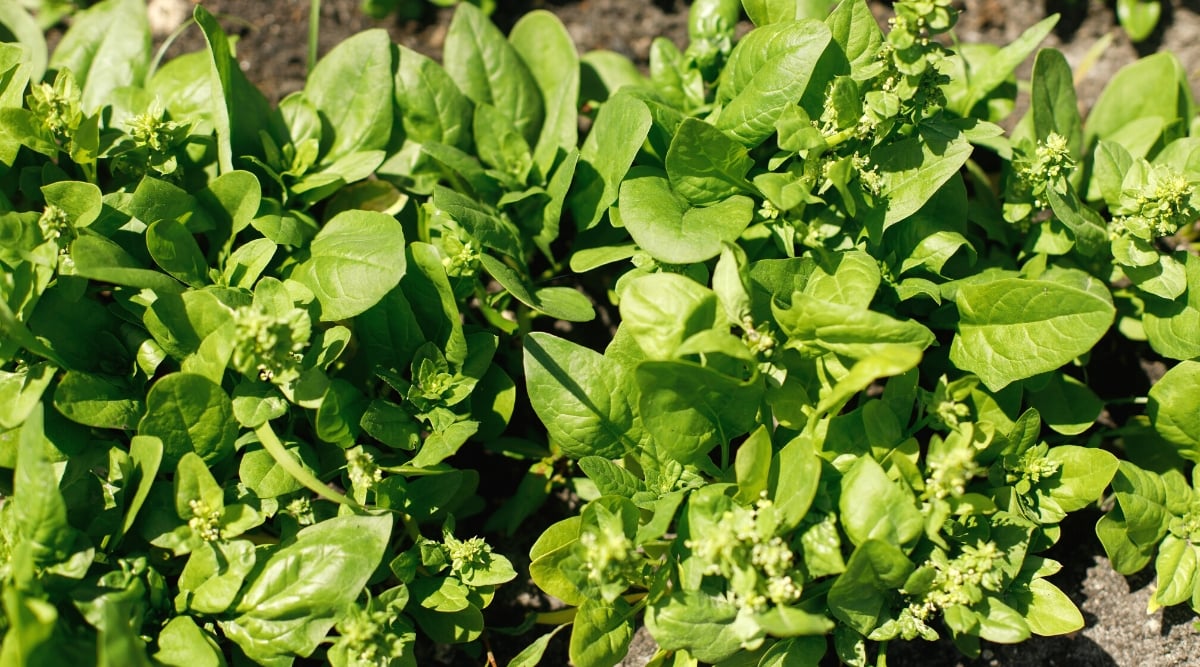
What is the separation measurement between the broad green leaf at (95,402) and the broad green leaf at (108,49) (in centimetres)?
114

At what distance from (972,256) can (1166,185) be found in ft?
1.80

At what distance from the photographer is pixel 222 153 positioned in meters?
2.82

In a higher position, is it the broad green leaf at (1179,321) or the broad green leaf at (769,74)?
the broad green leaf at (769,74)

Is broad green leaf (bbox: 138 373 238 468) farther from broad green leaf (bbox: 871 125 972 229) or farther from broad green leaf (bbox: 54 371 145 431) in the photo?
broad green leaf (bbox: 871 125 972 229)

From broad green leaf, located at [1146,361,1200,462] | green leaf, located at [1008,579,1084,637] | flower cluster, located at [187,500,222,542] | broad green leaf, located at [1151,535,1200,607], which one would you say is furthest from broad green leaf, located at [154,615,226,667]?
broad green leaf, located at [1146,361,1200,462]

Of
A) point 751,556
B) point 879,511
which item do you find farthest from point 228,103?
point 879,511

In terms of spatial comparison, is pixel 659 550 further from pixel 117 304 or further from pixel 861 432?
pixel 117 304

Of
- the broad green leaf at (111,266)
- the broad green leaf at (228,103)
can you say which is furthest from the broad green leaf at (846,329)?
the broad green leaf at (228,103)

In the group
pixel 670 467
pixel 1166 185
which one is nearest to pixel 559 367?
pixel 670 467

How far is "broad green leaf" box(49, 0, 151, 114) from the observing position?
3131mm

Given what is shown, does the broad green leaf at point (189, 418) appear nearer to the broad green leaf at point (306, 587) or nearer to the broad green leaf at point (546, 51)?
the broad green leaf at point (306, 587)

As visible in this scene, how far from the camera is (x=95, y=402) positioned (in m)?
2.50

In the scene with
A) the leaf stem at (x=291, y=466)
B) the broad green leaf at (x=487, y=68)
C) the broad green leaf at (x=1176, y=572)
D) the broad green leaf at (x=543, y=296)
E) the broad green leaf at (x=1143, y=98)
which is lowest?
the broad green leaf at (x=1176, y=572)

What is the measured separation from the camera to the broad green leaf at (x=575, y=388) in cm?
260
